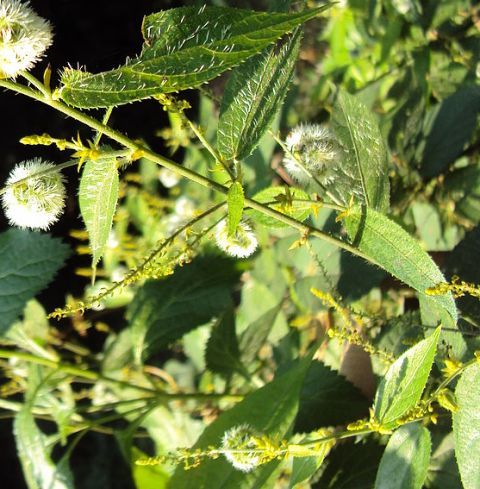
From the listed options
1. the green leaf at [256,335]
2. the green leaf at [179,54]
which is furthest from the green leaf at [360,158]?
the green leaf at [256,335]

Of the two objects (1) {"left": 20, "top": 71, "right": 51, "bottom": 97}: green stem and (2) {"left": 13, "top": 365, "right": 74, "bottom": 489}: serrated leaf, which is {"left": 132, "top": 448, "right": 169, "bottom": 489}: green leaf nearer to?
(2) {"left": 13, "top": 365, "right": 74, "bottom": 489}: serrated leaf

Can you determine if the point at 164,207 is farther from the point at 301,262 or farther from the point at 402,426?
the point at 402,426

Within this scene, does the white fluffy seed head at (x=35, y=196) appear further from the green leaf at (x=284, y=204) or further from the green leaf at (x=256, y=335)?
the green leaf at (x=256, y=335)

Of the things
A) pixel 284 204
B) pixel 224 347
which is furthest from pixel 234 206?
pixel 224 347

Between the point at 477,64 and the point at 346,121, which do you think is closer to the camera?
the point at 346,121

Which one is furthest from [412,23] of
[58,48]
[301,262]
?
[58,48]

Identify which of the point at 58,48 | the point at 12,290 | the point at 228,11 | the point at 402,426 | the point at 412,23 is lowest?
the point at 402,426

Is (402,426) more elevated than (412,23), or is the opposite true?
(412,23)
